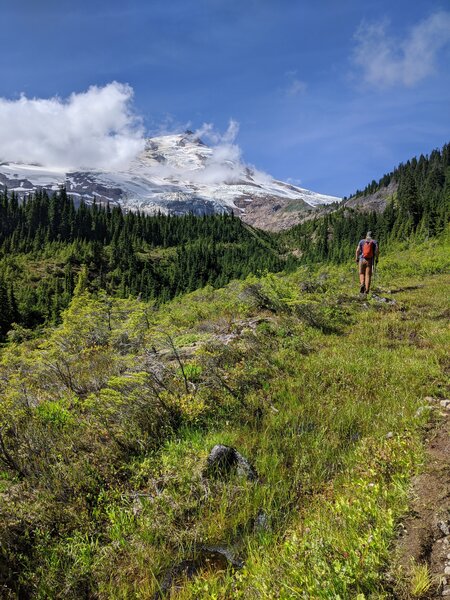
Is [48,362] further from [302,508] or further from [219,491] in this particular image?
[302,508]

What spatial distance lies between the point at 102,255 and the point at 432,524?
5791 inches

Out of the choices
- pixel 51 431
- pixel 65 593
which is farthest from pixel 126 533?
pixel 51 431

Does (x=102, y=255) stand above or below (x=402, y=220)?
below

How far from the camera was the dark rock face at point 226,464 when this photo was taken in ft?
14.2

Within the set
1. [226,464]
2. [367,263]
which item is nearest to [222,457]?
[226,464]

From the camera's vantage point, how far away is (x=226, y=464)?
175 inches

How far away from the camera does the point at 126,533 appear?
3.76m

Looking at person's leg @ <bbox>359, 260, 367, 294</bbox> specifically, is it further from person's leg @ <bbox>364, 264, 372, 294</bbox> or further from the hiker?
person's leg @ <bbox>364, 264, 372, 294</bbox>

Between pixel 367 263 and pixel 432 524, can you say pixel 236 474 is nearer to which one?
pixel 432 524

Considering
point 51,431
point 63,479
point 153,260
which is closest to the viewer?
point 63,479

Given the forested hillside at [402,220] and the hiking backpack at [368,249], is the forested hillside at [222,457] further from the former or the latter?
the forested hillside at [402,220]

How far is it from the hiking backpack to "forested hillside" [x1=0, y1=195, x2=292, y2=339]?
3577 inches

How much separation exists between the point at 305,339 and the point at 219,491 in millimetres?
5530

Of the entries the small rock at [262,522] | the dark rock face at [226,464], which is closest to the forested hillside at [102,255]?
the dark rock face at [226,464]
